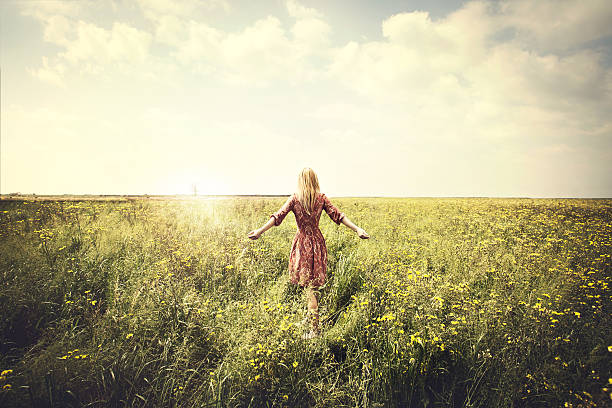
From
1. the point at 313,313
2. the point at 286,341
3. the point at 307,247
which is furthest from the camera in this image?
the point at 307,247

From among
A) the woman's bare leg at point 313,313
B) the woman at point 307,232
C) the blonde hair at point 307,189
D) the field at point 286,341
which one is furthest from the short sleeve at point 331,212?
the woman's bare leg at point 313,313

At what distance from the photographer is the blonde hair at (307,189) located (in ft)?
12.1

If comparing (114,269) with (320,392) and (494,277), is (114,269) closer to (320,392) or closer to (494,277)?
(320,392)

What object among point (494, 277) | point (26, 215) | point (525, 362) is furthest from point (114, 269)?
point (26, 215)

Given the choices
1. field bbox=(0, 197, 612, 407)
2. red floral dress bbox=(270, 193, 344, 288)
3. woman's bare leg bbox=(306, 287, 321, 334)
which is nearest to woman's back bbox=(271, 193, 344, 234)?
red floral dress bbox=(270, 193, 344, 288)

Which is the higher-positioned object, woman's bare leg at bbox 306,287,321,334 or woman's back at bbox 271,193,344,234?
woman's back at bbox 271,193,344,234

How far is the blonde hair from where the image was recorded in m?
3.69

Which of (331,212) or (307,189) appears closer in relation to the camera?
(307,189)

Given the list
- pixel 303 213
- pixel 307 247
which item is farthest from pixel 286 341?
pixel 303 213

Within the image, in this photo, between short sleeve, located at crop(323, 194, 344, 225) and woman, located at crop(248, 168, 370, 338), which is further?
short sleeve, located at crop(323, 194, 344, 225)

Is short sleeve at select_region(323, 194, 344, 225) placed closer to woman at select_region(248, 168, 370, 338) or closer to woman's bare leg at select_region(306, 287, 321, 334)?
woman at select_region(248, 168, 370, 338)

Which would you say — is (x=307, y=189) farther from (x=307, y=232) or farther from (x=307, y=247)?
(x=307, y=247)

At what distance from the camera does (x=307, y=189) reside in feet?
12.1

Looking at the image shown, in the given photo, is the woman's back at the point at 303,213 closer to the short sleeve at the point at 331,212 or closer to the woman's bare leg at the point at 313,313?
the short sleeve at the point at 331,212
